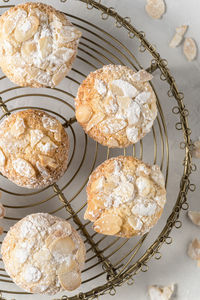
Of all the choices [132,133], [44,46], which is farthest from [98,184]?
[44,46]

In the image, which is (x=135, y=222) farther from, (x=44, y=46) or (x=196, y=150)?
(x=44, y=46)

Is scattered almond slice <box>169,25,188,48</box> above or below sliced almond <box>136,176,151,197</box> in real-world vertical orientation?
above

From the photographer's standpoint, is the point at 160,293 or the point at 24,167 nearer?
the point at 24,167

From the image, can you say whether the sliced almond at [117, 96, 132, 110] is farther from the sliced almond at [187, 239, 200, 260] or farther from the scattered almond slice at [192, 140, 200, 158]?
the sliced almond at [187, 239, 200, 260]

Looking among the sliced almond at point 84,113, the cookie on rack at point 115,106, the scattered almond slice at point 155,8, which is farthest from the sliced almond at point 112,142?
the scattered almond slice at point 155,8

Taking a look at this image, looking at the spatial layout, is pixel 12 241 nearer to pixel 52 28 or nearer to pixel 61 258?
pixel 61 258

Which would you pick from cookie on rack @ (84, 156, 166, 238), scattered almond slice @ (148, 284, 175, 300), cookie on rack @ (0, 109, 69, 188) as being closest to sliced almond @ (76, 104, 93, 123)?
cookie on rack @ (0, 109, 69, 188)
